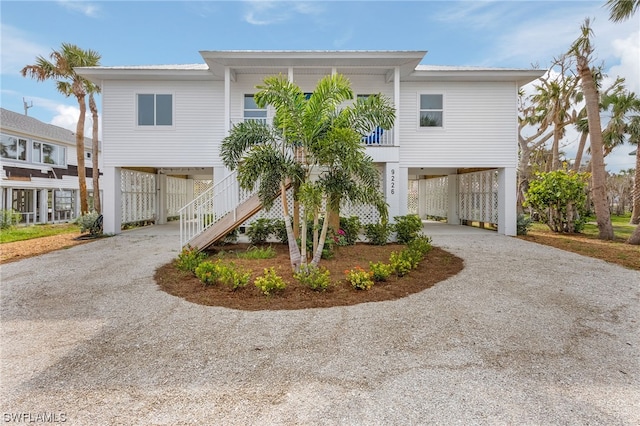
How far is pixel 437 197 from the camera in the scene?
1952 cm

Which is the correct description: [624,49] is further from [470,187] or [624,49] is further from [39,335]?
[39,335]

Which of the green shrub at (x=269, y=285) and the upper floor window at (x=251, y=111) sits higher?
the upper floor window at (x=251, y=111)

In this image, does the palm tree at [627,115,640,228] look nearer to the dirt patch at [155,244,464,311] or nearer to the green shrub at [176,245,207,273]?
the dirt patch at [155,244,464,311]

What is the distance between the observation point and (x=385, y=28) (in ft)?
41.7

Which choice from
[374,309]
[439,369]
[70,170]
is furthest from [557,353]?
[70,170]

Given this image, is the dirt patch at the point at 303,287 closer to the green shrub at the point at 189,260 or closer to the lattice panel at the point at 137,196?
the green shrub at the point at 189,260

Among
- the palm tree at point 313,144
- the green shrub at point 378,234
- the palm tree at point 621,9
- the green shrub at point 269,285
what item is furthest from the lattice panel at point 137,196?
the palm tree at point 621,9

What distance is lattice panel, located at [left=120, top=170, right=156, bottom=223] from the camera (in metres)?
14.2

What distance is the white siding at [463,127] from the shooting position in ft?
41.2

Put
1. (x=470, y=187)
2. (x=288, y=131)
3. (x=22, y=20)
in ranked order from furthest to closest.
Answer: (x=470, y=187)
(x=22, y=20)
(x=288, y=131)

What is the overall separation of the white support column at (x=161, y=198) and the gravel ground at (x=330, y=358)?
11.5 meters

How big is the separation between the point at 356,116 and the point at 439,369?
4669mm

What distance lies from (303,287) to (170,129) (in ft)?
30.6

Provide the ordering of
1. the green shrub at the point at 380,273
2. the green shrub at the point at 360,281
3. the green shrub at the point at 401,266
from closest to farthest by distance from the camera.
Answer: the green shrub at the point at 360,281, the green shrub at the point at 380,273, the green shrub at the point at 401,266
